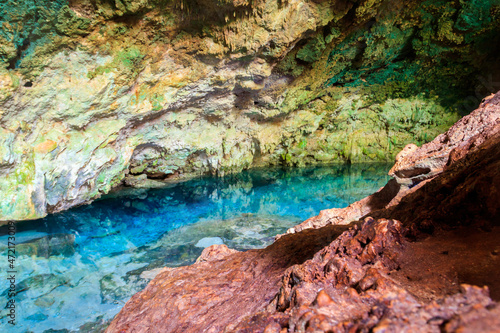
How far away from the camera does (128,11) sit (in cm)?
511

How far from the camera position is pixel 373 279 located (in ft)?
4.17

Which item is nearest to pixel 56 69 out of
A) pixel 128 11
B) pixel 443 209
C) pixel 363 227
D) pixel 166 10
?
pixel 128 11

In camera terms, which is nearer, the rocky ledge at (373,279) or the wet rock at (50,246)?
the rocky ledge at (373,279)

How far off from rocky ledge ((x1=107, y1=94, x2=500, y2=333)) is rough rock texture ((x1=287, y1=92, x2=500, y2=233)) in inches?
5.0

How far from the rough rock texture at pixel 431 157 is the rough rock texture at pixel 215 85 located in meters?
4.48

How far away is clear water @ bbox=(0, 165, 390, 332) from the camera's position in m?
3.89

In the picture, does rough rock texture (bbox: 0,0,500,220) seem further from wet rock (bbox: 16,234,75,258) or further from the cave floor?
the cave floor

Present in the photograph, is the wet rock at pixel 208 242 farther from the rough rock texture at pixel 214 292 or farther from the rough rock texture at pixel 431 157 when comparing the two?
the rough rock texture at pixel 214 292

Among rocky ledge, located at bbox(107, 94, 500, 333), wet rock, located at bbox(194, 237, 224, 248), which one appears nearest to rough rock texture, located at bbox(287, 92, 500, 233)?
rocky ledge, located at bbox(107, 94, 500, 333)

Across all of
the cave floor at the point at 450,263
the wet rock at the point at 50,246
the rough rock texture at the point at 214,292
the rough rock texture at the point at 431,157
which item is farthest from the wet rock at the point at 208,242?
the cave floor at the point at 450,263

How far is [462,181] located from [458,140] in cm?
174

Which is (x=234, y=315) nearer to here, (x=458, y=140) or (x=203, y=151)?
(x=458, y=140)

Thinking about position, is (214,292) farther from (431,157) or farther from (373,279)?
(431,157)

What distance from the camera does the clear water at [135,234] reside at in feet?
12.8
